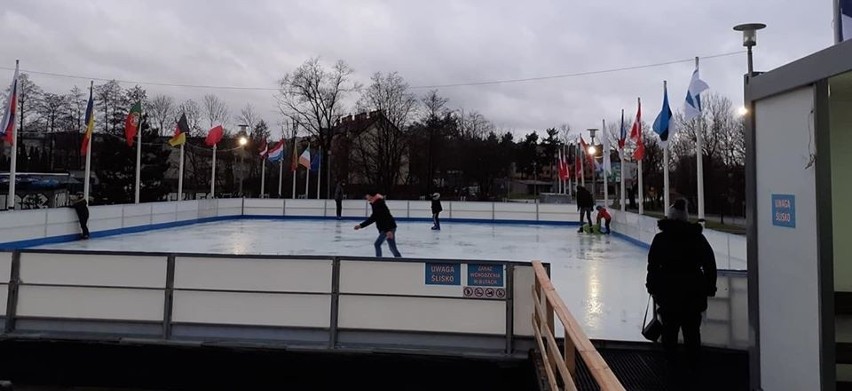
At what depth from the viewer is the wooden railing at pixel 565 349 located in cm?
192

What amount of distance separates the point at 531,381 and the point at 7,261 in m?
5.17

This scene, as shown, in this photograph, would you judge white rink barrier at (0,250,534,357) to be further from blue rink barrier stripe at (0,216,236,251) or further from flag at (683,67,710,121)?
blue rink barrier stripe at (0,216,236,251)

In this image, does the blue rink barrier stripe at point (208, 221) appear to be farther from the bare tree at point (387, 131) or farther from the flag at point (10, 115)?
the bare tree at point (387, 131)

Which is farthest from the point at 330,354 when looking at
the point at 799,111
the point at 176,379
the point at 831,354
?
the point at 799,111

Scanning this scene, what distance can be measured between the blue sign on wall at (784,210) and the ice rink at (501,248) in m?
2.27

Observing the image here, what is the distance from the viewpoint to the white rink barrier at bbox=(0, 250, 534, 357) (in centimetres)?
470

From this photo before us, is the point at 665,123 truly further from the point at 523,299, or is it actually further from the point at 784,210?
the point at 784,210

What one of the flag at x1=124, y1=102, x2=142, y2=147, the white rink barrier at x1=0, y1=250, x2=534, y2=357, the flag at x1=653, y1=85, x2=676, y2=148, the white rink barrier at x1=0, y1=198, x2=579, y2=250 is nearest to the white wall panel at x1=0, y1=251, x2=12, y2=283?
the white rink barrier at x1=0, y1=250, x2=534, y2=357

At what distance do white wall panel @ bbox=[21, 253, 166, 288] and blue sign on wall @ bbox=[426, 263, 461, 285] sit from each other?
8.50ft

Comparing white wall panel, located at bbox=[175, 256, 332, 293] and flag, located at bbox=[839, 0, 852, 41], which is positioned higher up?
flag, located at bbox=[839, 0, 852, 41]

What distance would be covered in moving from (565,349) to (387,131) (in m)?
44.8

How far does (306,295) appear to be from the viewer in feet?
15.9

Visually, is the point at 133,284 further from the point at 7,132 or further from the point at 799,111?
the point at 7,132

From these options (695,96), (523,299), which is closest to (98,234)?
(523,299)
